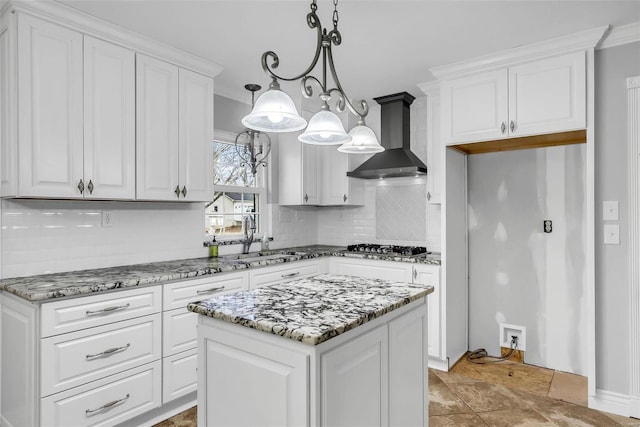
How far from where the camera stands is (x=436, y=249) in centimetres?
Result: 385

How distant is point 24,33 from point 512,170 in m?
3.70

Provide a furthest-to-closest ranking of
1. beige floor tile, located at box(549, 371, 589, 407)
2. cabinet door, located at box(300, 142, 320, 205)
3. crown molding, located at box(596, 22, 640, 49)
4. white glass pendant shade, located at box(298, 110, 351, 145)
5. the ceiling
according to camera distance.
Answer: cabinet door, located at box(300, 142, 320, 205), beige floor tile, located at box(549, 371, 589, 407), crown molding, located at box(596, 22, 640, 49), the ceiling, white glass pendant shade, located at box(298, 110, 351, 145)

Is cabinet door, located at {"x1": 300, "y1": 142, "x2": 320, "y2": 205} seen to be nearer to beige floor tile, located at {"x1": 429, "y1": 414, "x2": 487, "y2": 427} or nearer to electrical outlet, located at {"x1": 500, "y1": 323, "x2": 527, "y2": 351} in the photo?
electrical outlet, located at {"x1": 500, "y1": 323, "x2": 527, "y2": 351}

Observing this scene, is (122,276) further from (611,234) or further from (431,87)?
(611,234)

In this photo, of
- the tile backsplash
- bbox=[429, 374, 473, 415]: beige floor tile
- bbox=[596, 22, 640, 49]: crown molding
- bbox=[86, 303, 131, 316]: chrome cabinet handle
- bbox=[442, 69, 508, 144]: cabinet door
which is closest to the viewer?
bbox=[86, 303, 131, 316]: chrome cabinet handle

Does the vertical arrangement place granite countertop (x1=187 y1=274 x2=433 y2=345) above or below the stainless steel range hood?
below

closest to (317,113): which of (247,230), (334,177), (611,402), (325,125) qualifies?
(325,125)

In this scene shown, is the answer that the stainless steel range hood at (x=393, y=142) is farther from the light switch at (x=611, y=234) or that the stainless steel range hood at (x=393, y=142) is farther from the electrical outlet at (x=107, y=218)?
the electrical outlet at (x=107, y=218)

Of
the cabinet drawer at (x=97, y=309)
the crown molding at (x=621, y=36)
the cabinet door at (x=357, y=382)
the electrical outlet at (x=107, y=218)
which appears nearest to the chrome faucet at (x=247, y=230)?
the electrical outlet at (x=107, y=218)

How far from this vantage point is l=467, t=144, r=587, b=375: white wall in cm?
313

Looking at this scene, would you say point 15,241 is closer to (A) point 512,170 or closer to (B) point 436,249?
(B) point 436,249

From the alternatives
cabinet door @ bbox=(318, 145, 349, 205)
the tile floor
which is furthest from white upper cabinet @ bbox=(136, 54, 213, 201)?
the tile floor

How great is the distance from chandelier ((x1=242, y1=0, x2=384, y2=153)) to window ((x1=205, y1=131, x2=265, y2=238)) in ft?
6.45

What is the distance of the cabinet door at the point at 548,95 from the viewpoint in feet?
8.54
